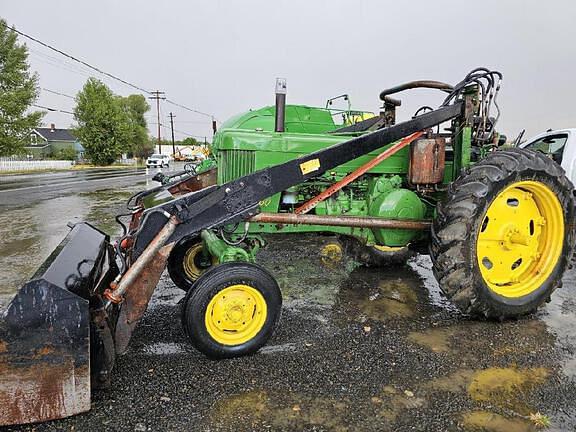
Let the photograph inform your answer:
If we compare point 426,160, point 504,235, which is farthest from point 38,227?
point 504,235

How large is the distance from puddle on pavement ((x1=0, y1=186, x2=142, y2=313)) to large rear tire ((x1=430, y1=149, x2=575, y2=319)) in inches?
130

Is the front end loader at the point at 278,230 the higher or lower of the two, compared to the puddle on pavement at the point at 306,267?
higher

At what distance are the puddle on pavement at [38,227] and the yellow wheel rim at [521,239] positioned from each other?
3.83 m

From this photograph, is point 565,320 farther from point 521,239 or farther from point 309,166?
point 309,166

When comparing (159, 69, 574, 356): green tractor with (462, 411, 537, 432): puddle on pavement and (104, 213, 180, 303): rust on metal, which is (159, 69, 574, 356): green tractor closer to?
(104, 213, 180, 303): rust on metal

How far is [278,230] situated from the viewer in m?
3.81

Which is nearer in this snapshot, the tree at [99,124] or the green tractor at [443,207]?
the green tractor at [443,207]

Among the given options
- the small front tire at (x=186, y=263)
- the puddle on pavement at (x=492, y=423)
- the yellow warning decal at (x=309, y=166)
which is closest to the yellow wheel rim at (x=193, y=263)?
the small front tire at (x=186, y=263)

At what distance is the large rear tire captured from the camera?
11.3 feet

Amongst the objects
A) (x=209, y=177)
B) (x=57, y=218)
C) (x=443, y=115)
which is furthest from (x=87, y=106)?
(x=443, y=115)

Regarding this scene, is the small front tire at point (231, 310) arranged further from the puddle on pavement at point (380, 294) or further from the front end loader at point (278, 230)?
the puddle on pavement at point (380, 294)

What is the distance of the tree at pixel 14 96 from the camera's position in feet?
97.7

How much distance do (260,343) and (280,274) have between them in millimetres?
2158

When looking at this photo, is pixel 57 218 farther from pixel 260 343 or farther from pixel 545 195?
pixel 545 195
